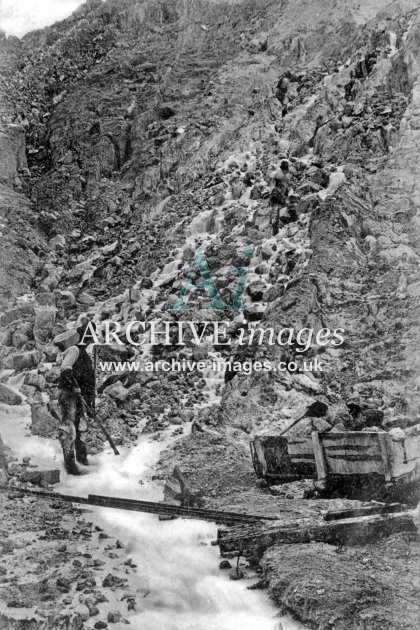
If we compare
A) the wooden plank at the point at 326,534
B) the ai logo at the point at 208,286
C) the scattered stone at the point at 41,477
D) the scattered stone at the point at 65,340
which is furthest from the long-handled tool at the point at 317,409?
the scattered stone at the point at 65,340

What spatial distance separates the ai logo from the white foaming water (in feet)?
7.86

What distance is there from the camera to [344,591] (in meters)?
3.54

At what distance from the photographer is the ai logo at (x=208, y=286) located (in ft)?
27.9

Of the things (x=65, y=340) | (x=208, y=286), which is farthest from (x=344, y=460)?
(x=65, y=340)

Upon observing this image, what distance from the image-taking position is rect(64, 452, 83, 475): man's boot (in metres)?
6.33

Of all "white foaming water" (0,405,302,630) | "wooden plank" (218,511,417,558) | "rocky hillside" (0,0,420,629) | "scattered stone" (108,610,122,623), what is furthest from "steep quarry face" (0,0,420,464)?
"scattered stone" (108,610,122,623)

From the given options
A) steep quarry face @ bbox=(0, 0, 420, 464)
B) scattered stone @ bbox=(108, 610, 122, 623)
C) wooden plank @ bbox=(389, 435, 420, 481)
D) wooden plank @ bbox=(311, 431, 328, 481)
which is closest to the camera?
scattered stone @ bbox=(108, 610, 122, 623)

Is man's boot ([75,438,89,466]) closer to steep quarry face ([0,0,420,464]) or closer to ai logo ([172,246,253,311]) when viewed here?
steep quarry face ([0,0,420,464])

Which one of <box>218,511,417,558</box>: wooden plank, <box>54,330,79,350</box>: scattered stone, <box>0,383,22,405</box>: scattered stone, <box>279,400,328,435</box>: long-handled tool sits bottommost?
<box>218,511,417,558</box>: wooden plank

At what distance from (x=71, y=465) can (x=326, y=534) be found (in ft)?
9.94

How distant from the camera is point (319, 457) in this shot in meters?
5.12

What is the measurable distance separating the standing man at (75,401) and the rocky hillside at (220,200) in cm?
46

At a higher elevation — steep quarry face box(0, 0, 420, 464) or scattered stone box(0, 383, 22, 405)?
steep quarry face box(0, 0, 420, 464)

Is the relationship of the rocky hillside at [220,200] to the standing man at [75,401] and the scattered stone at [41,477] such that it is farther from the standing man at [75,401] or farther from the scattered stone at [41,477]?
the scattered stone at [41,477]
